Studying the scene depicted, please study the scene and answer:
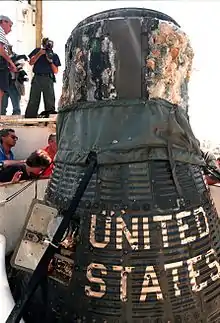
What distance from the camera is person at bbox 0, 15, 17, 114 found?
6.22 m

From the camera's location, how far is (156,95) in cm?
254

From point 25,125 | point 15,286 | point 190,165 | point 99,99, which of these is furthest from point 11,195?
point 25,125

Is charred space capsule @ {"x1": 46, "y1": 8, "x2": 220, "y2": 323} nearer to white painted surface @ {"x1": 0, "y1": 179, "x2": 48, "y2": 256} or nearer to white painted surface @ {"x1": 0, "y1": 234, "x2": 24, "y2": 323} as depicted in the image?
white painted surface @ {"x1": 0, "y1": 234, "x2": 24, "y2": 323}

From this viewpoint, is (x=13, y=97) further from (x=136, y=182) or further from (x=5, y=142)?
(x=136, y=182)

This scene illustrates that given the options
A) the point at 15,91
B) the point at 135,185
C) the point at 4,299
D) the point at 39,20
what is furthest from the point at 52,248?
the point at 39,20

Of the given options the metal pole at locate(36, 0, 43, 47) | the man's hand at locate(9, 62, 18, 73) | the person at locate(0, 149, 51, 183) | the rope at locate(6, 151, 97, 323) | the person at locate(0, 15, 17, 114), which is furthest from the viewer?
the metal pole at locate(36, 0, 43, 47)

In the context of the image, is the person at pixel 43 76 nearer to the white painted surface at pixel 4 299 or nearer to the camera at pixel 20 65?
the camera at pixel 20 65

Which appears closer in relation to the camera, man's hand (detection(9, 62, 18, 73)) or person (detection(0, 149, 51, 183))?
person (detection(0, 149, 51, 183))

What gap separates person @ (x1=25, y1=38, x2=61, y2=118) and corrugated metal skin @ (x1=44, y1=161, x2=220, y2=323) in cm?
444

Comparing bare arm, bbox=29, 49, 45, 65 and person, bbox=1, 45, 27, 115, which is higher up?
bare arm, bbox=29, 49, 45, 65

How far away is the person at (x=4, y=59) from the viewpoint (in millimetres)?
6218

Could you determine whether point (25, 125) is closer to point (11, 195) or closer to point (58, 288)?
point (11, 195)

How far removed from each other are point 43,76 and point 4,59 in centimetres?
70

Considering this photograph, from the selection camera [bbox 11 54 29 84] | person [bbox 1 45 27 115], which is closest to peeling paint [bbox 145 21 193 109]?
person [bbox 1 45 27 115]
